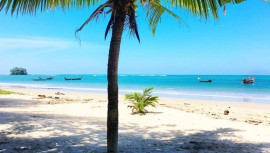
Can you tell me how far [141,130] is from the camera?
27.8ft

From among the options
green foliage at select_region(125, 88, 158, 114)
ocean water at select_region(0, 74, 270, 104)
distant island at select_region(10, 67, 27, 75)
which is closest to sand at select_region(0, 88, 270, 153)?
green foliage at select_region(125, 88, 158, 114)

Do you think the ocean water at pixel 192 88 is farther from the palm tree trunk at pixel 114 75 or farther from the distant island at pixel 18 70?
the distant island at pixel 18 70

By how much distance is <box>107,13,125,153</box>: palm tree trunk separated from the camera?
4758mm

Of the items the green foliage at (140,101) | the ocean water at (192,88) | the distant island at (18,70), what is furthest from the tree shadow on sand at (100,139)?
the distant island at (18,70)

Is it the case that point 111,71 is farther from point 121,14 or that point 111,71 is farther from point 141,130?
point 141,130

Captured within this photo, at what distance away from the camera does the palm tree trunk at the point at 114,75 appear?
187 inches

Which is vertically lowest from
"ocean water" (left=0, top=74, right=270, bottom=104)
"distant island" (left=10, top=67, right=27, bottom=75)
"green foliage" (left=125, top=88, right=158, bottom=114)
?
"ocean water" (left=0, top=74, right=270, bottom=104)

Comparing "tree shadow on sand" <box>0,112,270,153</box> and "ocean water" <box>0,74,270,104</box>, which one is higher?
"tree shadow on sand" <box>0,112,270,153</box>

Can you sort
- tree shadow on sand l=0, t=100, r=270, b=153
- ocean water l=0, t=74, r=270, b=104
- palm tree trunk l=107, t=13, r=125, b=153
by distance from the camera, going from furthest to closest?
ocean water l=0, t=74, r=270, b=104 → tree shadow on sand l=0, t=100, r=270, b=153 → palm tree trunk l=107, t=13, r=125, b=153

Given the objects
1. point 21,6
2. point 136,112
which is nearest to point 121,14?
point 21,6

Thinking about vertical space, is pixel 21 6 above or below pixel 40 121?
above

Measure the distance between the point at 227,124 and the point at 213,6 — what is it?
5.65 metres

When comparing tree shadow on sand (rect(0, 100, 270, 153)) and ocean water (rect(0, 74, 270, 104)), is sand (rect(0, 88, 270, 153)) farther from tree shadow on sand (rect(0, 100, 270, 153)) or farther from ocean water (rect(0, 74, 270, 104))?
ocean water (rect(0, 74, 270, 104))

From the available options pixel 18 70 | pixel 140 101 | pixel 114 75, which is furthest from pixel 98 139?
pixel 18 70
